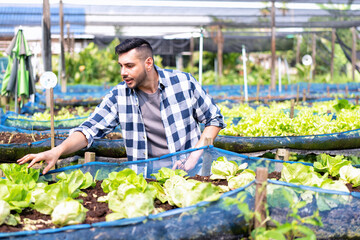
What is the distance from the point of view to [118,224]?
1.57 m

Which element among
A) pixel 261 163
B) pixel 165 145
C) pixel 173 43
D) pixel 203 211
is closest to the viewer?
pixel 203 211

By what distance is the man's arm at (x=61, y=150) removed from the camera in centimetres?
239

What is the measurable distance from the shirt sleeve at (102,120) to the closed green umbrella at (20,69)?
6233 millimetres

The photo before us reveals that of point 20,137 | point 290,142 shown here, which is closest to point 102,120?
point 290,142

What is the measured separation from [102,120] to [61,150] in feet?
1.60

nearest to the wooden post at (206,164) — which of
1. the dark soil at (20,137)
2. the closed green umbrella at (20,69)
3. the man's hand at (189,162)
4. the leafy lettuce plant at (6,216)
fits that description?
the man's hand at (189,162)

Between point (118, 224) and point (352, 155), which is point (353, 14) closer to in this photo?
point (352, 155)

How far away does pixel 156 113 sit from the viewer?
313 centimetres

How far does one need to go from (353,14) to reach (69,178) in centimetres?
1620

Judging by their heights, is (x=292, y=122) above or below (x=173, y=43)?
→ below

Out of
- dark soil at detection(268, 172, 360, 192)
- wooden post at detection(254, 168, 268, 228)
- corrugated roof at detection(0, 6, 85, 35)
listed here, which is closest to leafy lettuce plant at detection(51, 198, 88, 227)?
wooden post at detection(254, 168, 268, 228)

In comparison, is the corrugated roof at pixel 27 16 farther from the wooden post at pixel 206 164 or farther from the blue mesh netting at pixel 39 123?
the wooden post at pixel 206 164

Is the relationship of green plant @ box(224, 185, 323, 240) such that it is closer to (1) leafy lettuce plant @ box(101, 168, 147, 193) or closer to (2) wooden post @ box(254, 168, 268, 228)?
(2) wooden post @ box(254, 168, 268, 228)

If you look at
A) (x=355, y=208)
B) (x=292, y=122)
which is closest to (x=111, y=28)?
(x=292, y=122)
